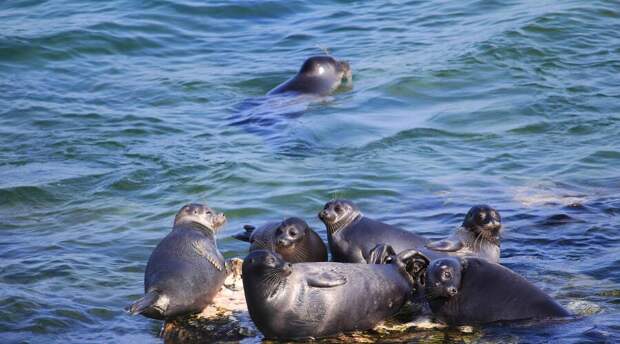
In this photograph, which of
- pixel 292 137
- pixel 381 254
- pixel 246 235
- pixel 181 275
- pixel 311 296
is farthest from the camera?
pixel 292 137

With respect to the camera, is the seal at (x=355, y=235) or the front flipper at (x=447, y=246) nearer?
the front flipper at (x=447, y=246)

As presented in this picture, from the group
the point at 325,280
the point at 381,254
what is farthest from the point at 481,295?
the point at 325,280

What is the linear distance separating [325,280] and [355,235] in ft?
3.92

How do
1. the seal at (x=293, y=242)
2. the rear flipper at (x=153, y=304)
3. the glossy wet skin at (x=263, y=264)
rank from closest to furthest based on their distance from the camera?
the glossy wet skin at (x=263, y=264) < the rear flipper at (x=153, y=304) < the seal at (x=293, y=242)

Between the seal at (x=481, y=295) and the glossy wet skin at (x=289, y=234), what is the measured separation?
1011 mm

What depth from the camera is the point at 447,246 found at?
276 inches

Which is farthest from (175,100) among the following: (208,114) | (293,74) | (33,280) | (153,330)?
(153,330)

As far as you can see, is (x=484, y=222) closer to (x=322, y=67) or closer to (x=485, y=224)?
(x=485, y=224)

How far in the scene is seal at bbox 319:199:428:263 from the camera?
722cm

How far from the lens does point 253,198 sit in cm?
959

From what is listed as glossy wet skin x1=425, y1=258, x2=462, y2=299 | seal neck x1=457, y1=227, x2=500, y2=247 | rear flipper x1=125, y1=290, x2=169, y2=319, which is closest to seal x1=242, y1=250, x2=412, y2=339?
glossy wet skin x1=425, y1=258, x2=462, y2=299

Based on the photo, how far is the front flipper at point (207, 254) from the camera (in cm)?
695

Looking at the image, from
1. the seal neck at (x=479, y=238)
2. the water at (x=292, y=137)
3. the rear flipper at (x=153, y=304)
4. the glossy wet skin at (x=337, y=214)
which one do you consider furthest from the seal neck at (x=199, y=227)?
the seal neck at (x=479, y=238)

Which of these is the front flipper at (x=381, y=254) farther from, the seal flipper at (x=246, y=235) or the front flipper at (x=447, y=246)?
the seal flipper at (x=246, y=235)
